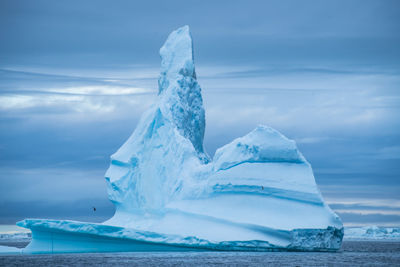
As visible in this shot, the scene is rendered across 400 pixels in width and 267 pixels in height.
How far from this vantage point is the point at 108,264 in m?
25.5

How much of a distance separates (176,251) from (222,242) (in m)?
3.45

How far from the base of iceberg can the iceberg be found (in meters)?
0.04

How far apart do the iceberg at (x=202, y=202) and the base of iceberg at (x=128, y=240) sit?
4 cm

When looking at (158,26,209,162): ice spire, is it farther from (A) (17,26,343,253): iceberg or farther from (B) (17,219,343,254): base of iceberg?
(B) (17,219,343,254): base of iceberg

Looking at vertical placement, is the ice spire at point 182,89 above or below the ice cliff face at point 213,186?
above

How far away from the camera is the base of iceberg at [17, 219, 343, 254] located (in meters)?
27.7

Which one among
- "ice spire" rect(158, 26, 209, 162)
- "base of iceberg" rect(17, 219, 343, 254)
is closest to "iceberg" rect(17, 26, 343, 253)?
"base of iceberg" rect(17, 219, 343, 254)

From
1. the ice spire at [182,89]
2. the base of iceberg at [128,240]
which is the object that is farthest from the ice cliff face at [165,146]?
the base of iceberg at [128,240]

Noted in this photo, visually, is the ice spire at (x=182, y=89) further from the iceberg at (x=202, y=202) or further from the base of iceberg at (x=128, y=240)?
the base of iceberg at (x=128, y=240)

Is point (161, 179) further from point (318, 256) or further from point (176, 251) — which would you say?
point (318, 256)

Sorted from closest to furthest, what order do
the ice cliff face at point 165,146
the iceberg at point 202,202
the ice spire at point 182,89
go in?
the iceberg at point 202,202, the ice cliff face at point 165,146, the ice spire at point 182,89

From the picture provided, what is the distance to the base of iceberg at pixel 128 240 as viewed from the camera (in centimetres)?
2773

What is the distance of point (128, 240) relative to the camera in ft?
93.1

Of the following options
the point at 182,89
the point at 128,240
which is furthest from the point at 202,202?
the point at 182,89
